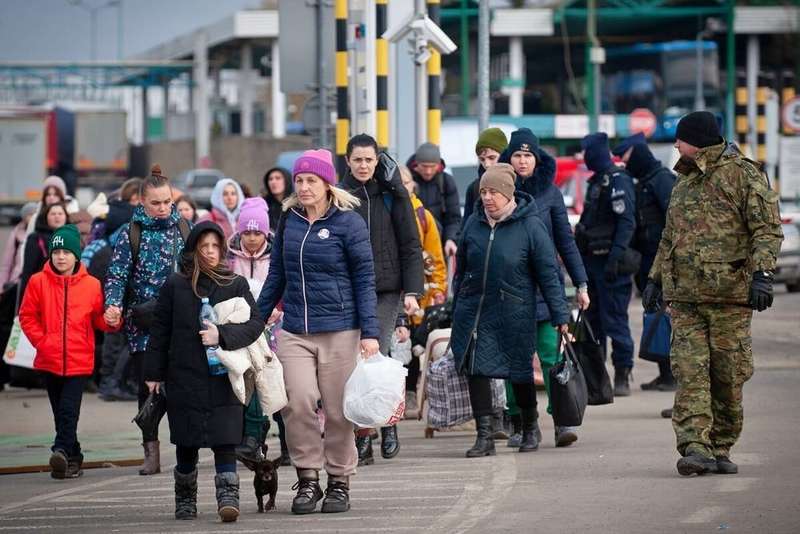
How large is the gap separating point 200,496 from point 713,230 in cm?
300

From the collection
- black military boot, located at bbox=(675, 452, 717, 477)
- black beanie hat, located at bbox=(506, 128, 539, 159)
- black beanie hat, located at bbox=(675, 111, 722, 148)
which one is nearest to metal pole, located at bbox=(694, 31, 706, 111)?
black beanie hat, located at bbox=(506, 128, 539, 159)

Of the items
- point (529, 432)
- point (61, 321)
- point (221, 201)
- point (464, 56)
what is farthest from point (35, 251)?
point (464, 56)

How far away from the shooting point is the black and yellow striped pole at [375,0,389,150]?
16766 mm

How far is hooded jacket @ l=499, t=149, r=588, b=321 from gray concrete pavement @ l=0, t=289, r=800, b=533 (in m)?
1.09

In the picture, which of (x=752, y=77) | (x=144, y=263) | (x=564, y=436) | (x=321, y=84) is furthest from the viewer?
(x=752, y=77)

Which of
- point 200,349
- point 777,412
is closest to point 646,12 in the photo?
point 777,412

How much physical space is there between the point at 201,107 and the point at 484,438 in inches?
2670

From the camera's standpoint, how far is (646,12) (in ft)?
223

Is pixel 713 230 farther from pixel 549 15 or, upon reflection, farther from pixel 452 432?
pixel 549 15

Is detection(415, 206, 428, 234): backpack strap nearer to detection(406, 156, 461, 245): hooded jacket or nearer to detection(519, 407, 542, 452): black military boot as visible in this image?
detection(519, 407, 542, 452): black military boot

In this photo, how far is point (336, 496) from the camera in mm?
8508

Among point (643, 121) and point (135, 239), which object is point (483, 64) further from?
point (643, 121)

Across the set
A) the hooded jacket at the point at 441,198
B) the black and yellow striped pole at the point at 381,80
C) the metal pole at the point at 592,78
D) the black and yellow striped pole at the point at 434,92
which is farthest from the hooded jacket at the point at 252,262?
the metal pole at the point at 592,78

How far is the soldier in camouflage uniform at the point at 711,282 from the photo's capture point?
912 centimetres
